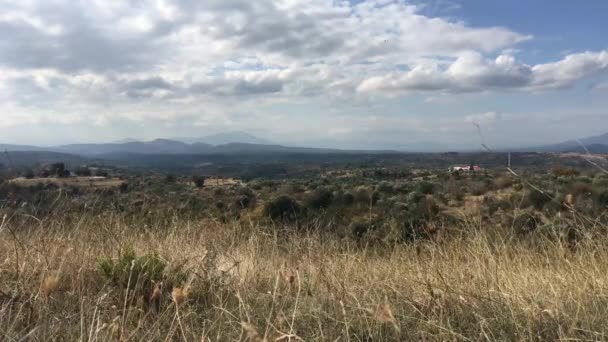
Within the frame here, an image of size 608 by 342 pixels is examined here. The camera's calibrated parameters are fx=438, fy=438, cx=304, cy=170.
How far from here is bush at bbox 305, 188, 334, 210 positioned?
2147 cm

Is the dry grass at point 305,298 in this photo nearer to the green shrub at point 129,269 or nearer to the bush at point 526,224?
the green shrub at point 129,269

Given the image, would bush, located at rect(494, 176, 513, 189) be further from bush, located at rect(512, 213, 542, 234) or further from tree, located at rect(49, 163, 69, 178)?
tree, located at rect(49, 163, 69, 178)

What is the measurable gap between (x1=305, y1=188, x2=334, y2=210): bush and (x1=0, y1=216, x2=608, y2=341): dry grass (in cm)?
1703

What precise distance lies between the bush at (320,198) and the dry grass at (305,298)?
1703 cm

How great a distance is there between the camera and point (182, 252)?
12.5 feet

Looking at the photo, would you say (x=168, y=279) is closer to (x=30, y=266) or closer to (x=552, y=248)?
(x=30, y=266)

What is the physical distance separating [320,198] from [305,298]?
19.8m

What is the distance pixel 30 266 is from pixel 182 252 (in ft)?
3.76

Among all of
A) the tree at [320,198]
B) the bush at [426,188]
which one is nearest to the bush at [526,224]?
the tree at [320,198]

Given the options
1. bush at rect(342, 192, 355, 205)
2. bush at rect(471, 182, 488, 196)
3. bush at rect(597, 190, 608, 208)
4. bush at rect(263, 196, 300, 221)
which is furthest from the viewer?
bush at rect(471, 182, 488, 196)

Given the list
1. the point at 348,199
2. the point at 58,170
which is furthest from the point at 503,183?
the point at 58,170

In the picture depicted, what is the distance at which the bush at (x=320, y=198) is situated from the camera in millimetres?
21473

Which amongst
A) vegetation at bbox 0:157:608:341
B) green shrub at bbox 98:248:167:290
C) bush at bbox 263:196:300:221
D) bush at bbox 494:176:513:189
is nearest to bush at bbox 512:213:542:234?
vegetation at bbox 0:157:608:341

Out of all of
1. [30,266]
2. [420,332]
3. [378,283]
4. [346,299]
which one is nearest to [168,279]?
[30,266]
